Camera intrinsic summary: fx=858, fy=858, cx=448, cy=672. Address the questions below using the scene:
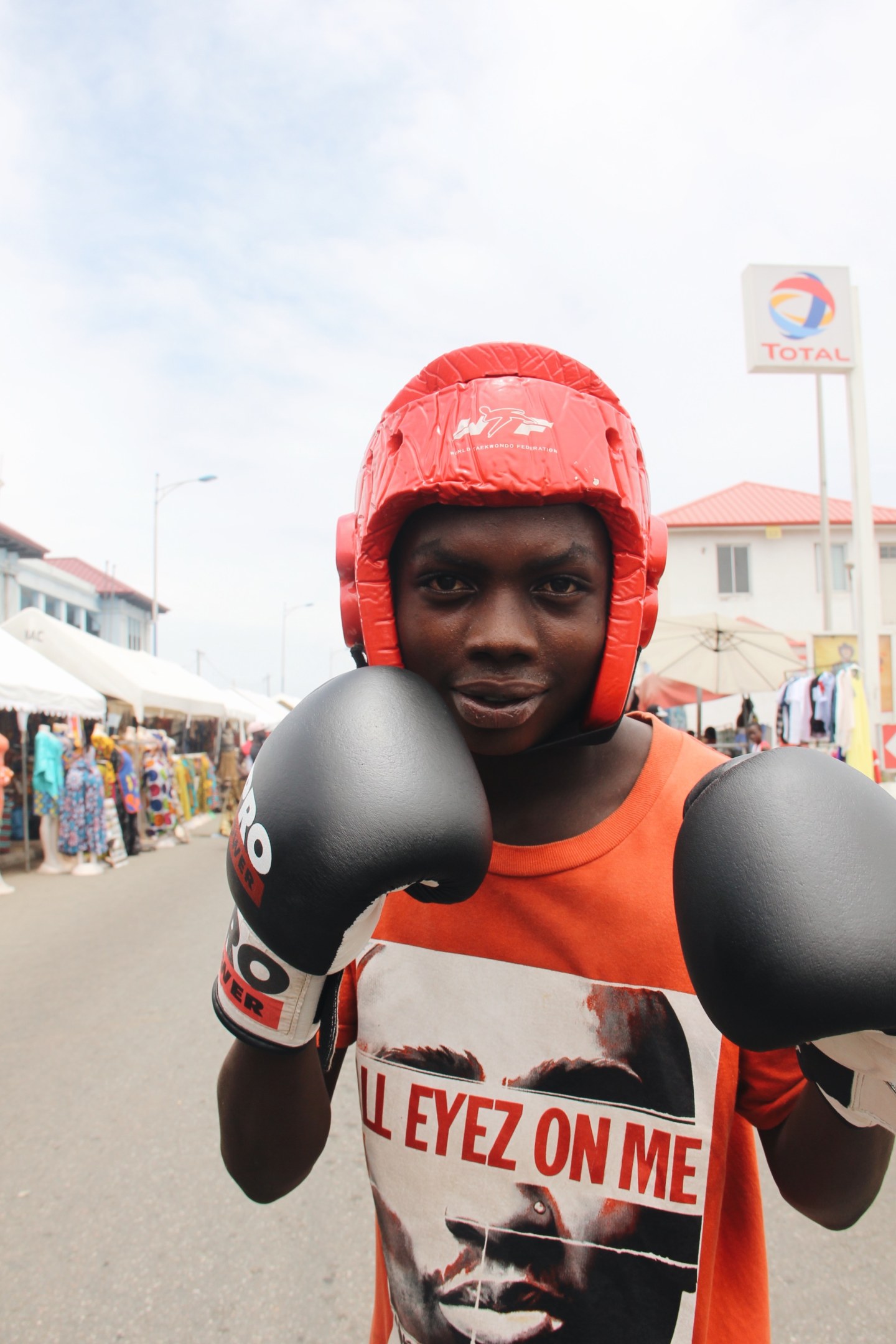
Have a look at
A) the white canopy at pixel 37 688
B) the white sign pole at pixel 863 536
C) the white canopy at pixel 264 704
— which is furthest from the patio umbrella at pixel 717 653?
the white canopy at pixel 264 704

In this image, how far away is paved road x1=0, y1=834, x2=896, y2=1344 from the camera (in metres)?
2.07

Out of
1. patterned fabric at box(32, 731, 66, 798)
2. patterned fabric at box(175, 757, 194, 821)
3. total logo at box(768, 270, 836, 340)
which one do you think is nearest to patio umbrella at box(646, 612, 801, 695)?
total logo at box(768, 270, 836, 340)

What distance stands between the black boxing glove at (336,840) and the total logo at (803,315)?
1113 cm

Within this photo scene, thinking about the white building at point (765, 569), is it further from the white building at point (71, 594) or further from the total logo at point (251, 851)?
the total logo at point (251, 851)

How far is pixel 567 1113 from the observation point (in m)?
1.00

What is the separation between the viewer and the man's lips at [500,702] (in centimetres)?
98

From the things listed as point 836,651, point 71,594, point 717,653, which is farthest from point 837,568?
point 71,594

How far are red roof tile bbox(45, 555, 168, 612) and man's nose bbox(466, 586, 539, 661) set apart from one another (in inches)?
1759

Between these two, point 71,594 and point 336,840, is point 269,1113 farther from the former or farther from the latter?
point 71,594

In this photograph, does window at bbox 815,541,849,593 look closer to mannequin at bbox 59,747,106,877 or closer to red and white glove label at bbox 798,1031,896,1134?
mannequin at bbox 59,747,106,877

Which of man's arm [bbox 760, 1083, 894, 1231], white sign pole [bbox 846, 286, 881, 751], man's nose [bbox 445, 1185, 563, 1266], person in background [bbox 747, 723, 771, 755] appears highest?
white sign pole [bbox 846, 286, 881, 751]

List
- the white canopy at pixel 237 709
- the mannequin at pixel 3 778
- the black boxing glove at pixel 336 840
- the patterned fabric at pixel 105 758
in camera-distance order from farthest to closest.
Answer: the white canopy at pixel 237 709
the patterned fabric at pixel 105 758
the mannequin at pixel 3 778
the black boxing glove at pixel 336 840

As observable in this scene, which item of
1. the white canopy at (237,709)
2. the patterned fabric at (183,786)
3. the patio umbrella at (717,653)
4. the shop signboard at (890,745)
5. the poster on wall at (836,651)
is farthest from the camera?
the white canopy at (237,709)

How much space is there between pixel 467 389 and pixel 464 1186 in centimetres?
96
